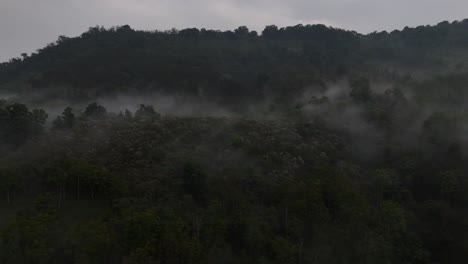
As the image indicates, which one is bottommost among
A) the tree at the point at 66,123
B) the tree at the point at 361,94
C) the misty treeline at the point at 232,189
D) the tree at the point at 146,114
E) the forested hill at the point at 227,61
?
the misty treeline at the point at 232,189

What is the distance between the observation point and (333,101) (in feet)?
170

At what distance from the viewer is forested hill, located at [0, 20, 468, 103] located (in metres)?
65.0

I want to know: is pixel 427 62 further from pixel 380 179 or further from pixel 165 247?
pixel 165 247

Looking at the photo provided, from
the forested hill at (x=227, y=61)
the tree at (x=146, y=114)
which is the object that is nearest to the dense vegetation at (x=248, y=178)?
the tree at (x=146, y=114)

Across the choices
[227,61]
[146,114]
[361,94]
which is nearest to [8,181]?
[146,114]

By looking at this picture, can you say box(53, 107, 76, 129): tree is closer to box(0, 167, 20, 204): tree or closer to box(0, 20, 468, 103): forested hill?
box(0, 167, 20, 204): tree

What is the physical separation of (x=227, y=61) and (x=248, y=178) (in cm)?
5255

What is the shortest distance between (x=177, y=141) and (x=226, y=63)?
45.1 m

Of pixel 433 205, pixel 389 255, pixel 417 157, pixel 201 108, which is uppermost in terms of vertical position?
pixel 201 108

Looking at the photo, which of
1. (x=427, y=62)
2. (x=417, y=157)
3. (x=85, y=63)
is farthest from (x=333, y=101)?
(x=85, y=63)

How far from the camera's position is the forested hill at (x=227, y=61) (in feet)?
213

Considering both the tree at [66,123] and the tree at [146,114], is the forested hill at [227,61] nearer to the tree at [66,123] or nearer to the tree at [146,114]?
the tree at [146,114]

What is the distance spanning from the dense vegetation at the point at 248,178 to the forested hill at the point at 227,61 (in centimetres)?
176

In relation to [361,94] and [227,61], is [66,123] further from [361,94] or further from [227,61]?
[227,61]
